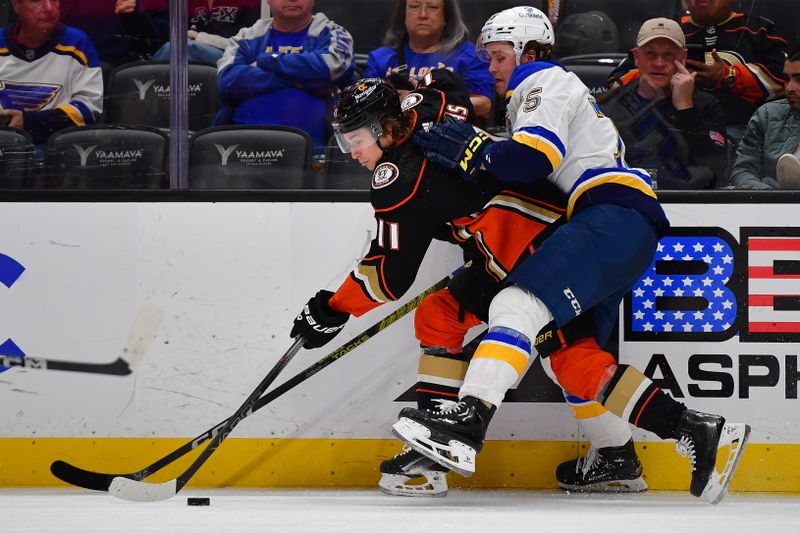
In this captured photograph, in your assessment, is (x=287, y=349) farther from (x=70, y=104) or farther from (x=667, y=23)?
(x=667, y=23)

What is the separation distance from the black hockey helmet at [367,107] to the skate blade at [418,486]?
3.18 feet

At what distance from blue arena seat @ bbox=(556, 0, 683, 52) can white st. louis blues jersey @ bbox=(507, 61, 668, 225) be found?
0.52 metres

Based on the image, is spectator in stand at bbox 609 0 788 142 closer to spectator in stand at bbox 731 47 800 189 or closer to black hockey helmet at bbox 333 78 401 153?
spectator in stand at bbox 731 47 800 189

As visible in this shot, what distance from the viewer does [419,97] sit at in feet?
9.79

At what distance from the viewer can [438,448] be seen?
253 centimetres

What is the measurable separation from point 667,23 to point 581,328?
3.42 ft

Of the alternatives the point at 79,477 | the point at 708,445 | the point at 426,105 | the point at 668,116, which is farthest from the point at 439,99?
the point at 79,477

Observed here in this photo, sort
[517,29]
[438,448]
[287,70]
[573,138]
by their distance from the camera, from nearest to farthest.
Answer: [438,448], [573,138], [517,29], [287,70]

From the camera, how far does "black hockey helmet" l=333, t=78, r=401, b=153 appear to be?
281cm

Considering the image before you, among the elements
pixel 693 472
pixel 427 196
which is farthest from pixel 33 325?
pixel 693 472

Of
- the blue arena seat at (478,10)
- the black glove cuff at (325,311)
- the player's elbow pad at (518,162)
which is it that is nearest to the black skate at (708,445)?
the player's elbow pad at (518,162)

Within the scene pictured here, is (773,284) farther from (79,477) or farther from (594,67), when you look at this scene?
(79,477)

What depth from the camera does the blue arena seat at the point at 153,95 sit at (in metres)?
3.37

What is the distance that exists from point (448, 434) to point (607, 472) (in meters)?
0.78
